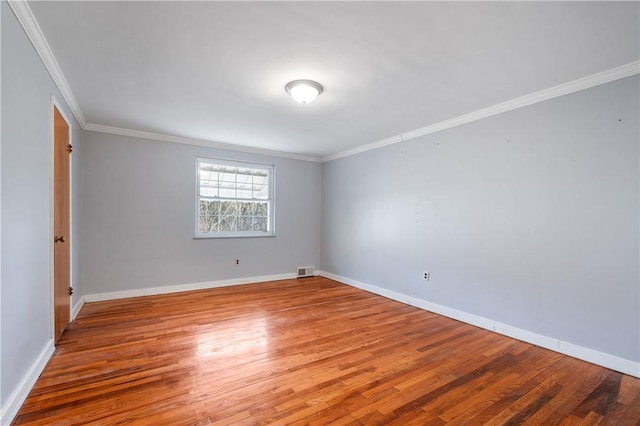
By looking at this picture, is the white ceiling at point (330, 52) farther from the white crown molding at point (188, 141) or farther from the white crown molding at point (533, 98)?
the white crown molding at point (188, 141)

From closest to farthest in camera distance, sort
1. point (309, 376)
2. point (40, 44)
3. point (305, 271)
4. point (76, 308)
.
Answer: point (40, 44) → point (309, 376) → point (76, 308) → point (305, 271)

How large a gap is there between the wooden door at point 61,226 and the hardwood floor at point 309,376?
260mm

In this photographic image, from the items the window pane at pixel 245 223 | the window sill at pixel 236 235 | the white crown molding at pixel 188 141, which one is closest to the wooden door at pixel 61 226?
the white crown molding at pixel 188 141

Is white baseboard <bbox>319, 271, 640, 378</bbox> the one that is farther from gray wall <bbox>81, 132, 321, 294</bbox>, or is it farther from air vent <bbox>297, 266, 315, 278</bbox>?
gray wall <bbox>81, 132, 321, 294</bbox>

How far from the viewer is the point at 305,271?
5828mm

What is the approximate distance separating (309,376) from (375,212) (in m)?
3.01

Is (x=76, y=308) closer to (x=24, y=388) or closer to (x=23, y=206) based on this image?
(x=24, y=388)

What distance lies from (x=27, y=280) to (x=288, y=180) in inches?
160

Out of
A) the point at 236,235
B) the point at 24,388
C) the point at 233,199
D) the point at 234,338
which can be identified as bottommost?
the point at 234,338

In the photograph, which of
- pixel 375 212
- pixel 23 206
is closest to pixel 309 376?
pixel 23 206

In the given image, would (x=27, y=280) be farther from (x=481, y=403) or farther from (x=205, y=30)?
(x=481, y=403)

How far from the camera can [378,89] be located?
9.32 feet

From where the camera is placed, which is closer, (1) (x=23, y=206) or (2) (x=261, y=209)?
(1) (x=23, y=206)

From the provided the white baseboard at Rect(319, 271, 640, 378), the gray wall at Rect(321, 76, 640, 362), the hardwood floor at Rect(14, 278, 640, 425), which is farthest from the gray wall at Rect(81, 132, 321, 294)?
the white baseboard at Rect(319, 271, 640, 378)
